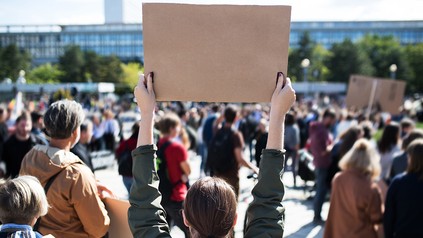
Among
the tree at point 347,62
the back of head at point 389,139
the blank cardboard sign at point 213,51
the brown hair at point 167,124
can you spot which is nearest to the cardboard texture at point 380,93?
the back of head at point 389,139

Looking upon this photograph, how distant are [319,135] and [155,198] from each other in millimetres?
6695

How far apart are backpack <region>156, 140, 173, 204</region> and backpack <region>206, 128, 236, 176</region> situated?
45.8 inches

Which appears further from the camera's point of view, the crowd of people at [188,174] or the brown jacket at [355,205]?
the brown jacket at [355,205]

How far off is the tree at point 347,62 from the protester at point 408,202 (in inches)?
3116

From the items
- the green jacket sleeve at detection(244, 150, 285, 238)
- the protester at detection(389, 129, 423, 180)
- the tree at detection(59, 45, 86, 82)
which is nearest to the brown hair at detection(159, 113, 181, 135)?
the protester at detection(389, 129, 423, 180)

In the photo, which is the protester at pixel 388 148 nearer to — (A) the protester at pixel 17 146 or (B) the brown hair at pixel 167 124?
(B) the brown hair at pixel 167 124

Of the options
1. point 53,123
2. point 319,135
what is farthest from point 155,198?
point 319,135

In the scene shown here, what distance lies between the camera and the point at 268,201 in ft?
5.89

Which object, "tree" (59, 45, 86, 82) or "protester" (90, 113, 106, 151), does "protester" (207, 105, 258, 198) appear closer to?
"protester" (90, 113, 106, 151)

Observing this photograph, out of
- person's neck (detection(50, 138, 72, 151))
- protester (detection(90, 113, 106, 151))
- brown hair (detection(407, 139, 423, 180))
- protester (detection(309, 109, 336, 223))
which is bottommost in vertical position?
protester (detection(90, 113, 106, 151))

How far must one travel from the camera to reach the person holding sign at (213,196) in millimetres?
1720

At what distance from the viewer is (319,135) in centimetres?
823

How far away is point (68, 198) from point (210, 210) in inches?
51.7

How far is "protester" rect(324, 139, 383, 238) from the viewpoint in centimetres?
432
